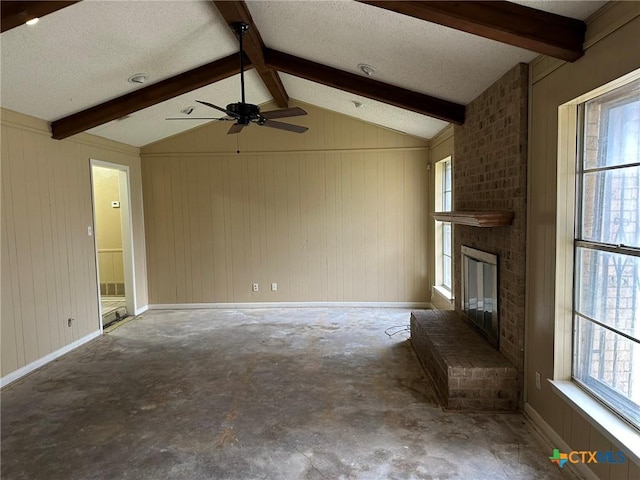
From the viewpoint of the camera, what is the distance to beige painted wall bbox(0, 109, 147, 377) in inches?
155

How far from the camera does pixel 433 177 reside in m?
6.16

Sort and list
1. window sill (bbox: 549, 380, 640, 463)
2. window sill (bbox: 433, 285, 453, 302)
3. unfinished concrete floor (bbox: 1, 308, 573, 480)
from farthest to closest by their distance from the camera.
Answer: window sill (bbox: 433, 285, 453, 302)
unfinished concrete floor (bbox: 1, 308, 573, 480)
window sill (bbox: 549, 380, 640, 463)

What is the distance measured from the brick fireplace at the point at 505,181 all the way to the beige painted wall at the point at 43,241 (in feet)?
15.2

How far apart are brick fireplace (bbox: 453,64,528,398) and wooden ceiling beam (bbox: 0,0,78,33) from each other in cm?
325

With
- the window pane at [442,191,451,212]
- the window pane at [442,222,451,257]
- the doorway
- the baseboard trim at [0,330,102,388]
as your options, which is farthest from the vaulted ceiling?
the baseboard trim at [0,330,102,388]

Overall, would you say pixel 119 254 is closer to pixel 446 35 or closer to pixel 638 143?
pixel 446 35

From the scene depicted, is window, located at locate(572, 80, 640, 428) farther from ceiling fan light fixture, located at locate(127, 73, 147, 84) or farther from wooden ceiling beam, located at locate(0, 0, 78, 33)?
ceiling fan light fixture, located at locate(127, 73, 147, 84)

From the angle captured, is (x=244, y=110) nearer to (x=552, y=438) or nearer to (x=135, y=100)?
(x=135, y=100)

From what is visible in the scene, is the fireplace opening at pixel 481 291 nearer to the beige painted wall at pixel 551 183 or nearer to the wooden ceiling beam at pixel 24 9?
the beige painted wall at pixel 551 183

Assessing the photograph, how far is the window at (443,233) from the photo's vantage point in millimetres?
5859

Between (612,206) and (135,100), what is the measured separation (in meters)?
4.71

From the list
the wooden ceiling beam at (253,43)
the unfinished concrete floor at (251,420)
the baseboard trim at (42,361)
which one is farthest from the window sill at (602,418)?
the baseboard trim at (42,361)

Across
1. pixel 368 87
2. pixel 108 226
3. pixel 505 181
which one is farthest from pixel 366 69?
pixel 108 226

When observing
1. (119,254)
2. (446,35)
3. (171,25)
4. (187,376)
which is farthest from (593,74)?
(119,254)
